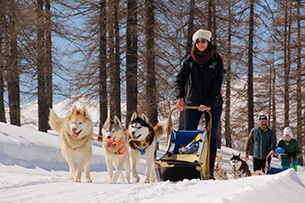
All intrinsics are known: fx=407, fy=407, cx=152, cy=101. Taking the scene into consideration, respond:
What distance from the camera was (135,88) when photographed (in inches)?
593

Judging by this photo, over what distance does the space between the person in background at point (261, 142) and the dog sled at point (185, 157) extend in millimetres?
3860

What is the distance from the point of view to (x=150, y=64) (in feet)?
48.8

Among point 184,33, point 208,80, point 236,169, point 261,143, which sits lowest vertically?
point 236,169

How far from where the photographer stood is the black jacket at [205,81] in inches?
209

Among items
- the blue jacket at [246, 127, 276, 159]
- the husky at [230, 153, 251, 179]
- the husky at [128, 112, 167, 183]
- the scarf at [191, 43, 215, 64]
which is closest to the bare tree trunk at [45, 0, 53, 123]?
the husky at [230, 153, 251, 179]

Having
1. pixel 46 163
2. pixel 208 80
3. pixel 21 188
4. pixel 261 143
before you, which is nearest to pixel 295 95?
pixel 261 143

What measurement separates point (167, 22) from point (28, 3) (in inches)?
203

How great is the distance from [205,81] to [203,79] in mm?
37

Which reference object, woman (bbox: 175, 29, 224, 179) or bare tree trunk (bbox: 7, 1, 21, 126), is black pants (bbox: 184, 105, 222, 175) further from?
bare tree trunk (bbox: 7, 1, 21, 126)

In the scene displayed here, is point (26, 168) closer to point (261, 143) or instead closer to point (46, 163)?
point (46, 163)

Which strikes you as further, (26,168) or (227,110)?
(227,110)

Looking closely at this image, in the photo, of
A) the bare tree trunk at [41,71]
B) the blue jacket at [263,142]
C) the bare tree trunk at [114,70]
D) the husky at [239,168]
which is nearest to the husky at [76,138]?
the husky at [239,168]

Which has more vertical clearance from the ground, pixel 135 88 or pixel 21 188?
pixel 135 88

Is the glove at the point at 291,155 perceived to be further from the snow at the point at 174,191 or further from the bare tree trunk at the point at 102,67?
the bare tree trunk at the point at 102,67
